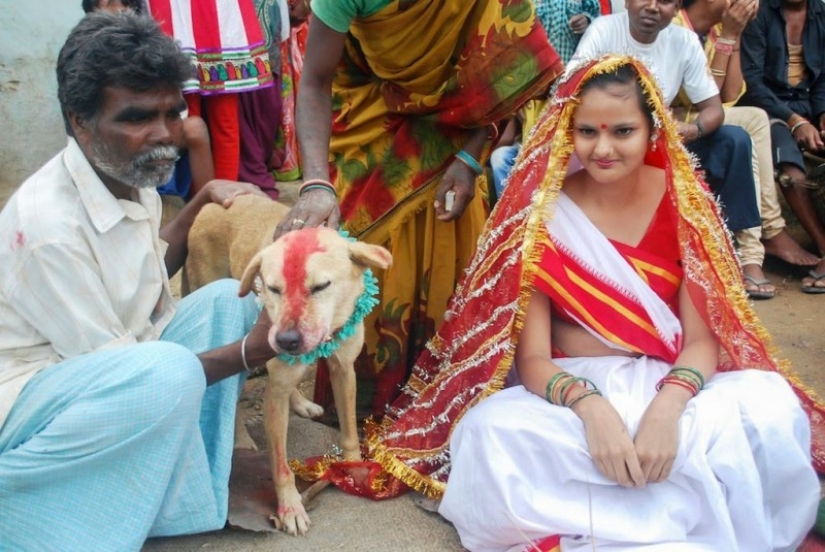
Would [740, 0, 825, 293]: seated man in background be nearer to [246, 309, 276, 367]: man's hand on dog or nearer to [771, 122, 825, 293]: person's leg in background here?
[771, 122, 825, 293]: person's leg in background

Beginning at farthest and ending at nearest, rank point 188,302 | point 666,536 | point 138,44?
point 188,302
point 138,44
point 666,536

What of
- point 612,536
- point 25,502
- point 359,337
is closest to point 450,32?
point 359,337

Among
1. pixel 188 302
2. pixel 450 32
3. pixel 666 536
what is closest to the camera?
pixel 666 536

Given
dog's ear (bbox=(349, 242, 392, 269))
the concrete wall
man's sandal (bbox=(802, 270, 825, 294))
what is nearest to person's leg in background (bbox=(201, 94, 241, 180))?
the concrete wall

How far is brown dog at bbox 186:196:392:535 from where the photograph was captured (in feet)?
8.31

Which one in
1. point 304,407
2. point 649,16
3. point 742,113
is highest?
point 649,16

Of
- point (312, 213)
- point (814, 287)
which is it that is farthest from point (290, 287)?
point (814, 287)

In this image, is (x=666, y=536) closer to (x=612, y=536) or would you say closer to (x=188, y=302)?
(x=612, y=536)

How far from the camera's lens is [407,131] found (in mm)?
3465

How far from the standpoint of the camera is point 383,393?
364cm

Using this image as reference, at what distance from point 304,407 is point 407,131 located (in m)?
1.26

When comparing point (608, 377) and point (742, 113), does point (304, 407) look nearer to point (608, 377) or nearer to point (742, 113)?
point (608, 377)

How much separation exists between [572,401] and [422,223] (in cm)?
125

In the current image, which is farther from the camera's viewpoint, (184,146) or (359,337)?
(184,146)
